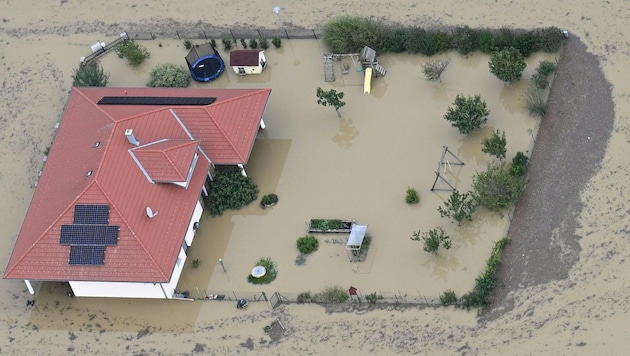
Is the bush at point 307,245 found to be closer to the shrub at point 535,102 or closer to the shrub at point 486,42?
the shrub at point 535,102

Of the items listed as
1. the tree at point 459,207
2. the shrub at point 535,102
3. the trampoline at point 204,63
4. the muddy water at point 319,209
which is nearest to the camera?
the muddy water at point 319,209

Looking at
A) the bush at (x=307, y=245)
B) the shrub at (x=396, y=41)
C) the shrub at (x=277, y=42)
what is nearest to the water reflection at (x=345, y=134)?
the shrub at (x=396, y=41)

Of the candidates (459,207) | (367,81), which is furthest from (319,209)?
(367,81)

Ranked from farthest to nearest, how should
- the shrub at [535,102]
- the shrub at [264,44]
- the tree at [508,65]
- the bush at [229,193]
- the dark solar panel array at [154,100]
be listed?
the shrub at [264,44] → the tree at [508,65] → the shrub at [535,102] → the dark solar panel array at [154,100] → the bush at [229,193]

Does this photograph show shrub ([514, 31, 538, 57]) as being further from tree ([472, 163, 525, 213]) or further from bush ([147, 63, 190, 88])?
bush ([147, 63, 190, 88])

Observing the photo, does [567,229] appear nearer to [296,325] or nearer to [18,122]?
[296,325]

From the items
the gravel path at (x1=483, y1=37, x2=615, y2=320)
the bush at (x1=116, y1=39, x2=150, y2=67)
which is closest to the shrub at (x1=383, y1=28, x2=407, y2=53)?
the gravel path at (x1=483, y1=37, x2=615, y2=320)

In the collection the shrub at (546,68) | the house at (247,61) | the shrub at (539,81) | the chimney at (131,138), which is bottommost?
the chimney at (131,138)
